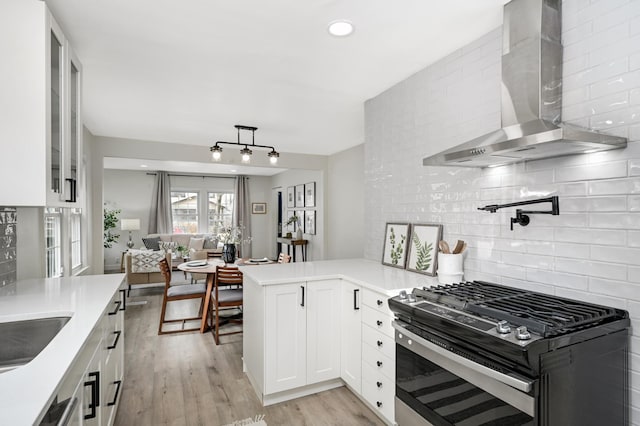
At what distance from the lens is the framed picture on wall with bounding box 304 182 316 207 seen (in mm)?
7340

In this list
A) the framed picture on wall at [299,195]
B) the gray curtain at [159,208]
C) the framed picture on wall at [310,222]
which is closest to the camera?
the framed picture on wall at [310,222]

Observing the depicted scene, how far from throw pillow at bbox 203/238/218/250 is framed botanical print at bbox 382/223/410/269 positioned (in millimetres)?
6687

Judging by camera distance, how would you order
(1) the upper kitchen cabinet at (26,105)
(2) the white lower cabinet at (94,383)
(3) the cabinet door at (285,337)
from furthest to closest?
(3) the cabinet door at (285,337), (1) the upper kitchen cabinet at (26,105), (2) the white lower cabinet at (94,383)

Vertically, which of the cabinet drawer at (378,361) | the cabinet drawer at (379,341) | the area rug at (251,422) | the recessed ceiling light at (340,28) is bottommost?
the area rug at (251,422)

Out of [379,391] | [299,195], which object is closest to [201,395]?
[379,391]

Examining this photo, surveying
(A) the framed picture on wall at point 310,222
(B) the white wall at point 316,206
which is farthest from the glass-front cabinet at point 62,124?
(A) the framed picture on wall at point 310,222

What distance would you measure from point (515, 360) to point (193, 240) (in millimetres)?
8339

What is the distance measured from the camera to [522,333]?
1.25m

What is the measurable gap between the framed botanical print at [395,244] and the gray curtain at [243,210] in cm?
737

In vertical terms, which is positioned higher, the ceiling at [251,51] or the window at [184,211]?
the ceiling at [251,51]

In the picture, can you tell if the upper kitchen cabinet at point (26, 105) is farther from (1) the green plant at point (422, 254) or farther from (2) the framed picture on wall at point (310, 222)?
(2) the framed picture on wall at point (310, 222)

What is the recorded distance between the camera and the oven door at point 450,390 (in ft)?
4.19

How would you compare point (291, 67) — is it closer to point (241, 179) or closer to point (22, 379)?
point (22, 379)

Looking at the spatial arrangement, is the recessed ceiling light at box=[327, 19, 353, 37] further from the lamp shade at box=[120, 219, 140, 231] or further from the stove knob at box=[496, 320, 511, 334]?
the lamp shade at box=[120, 219, 140, 231]
